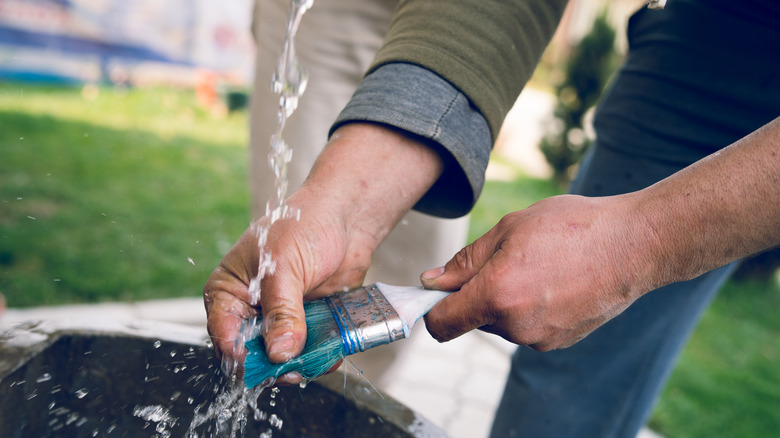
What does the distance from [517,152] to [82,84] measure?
544 centimetres

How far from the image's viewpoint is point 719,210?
2.70 ft

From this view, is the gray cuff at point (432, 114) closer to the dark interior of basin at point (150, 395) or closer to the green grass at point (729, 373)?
the dark interior of basin at point (150, 395)

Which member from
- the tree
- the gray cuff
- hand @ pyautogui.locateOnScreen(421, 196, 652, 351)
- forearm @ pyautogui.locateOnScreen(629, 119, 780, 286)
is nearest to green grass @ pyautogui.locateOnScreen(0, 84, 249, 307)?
the gray cuff

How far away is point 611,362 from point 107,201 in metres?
3.24

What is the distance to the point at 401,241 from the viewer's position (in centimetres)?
194

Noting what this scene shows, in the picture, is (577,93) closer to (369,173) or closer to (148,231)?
(148,231)

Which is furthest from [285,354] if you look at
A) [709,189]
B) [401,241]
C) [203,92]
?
[203,92]

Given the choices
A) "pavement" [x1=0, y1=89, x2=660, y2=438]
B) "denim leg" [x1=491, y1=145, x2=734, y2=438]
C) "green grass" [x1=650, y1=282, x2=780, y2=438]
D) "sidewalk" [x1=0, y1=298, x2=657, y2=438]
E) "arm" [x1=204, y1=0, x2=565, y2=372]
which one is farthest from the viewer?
"green grass" [x1=650, y1=282, x2=780, y2=438]

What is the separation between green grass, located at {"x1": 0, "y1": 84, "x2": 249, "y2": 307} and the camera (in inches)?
112

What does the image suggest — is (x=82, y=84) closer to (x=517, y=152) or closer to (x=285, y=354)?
(x=517, y=152)

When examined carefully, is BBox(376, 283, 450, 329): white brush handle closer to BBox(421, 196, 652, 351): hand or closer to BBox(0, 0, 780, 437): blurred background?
BBox(421, 196, 652, 351): hand

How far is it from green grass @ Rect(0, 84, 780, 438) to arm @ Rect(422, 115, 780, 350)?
214cm

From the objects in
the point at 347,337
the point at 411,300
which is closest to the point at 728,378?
the point at 411,300

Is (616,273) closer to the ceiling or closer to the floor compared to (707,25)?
closer to the floor
